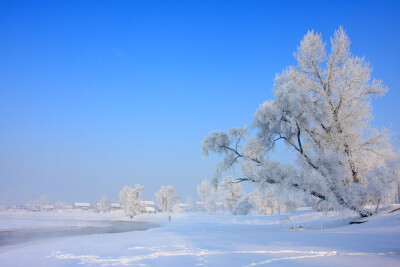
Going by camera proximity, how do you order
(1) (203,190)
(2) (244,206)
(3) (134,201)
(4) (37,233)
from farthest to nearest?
(1) (203,190), (3) (134,201), (2) (244,206), (4) (37,233)

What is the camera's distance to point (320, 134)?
1712 cm

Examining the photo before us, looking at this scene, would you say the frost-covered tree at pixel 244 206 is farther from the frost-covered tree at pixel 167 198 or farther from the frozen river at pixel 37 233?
the frost-covered tree at pixel 167 198

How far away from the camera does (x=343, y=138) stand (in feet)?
53.2

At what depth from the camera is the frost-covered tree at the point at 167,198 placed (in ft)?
363

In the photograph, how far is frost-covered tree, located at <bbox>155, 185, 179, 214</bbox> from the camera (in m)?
111

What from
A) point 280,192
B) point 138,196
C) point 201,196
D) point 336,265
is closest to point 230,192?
point 138,196

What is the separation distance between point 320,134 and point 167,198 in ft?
328

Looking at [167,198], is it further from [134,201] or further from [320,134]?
[320,134]

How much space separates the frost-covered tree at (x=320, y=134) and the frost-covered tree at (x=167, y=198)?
9649 cm

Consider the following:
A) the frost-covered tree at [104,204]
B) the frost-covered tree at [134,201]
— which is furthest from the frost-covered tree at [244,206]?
the frost-covered tree at [104,204]

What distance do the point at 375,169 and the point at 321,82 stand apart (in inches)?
261

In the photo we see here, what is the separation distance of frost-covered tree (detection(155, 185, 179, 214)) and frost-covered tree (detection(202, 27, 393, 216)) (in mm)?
96492

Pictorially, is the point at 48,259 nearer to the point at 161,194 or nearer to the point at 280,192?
the point at 280,192

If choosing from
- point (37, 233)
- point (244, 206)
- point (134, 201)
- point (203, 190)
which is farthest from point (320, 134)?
point (203, 190)
